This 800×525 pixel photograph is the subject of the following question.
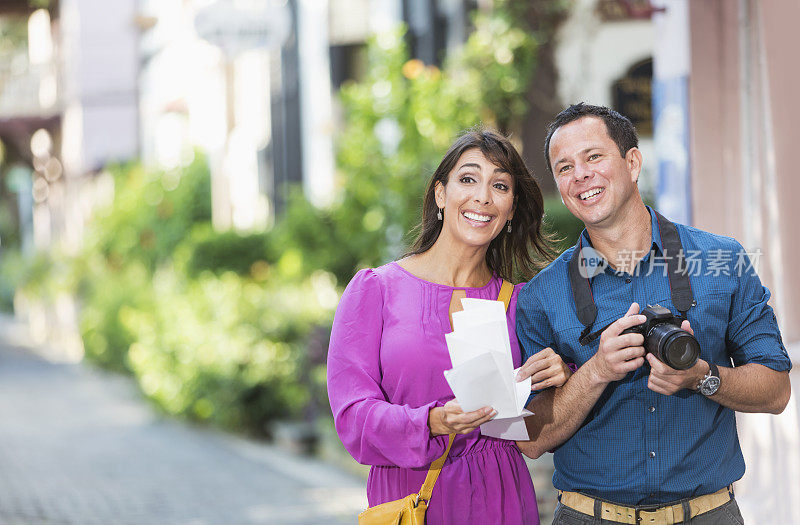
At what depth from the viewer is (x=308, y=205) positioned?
11547mm

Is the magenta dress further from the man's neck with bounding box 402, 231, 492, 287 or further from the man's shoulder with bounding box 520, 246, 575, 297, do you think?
the man's shoulder with bounding box 520, 246, 575, 297

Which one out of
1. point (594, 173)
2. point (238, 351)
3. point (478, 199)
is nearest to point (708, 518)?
point (594, 173)

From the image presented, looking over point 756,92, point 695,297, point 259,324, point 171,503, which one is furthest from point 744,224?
point 259,324

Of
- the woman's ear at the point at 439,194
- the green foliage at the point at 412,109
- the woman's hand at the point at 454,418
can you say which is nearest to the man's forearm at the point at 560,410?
the woman's hand at the point at 454,418

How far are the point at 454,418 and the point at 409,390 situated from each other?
12.4 inches

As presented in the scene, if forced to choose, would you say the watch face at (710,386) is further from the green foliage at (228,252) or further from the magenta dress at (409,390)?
the green foliage at (228,252)

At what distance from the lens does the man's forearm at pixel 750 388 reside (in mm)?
2531

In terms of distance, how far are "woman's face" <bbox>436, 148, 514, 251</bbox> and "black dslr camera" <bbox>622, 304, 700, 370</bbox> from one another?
68cm

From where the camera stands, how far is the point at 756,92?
17.4 ft

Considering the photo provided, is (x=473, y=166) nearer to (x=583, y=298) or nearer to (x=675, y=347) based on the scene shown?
(x=583, y=298)

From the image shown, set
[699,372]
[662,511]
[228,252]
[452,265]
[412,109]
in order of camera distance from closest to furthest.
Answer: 1. [699,372]
2. [662,511]
3. [452,265]
4. [412,109]
5. [228,252]

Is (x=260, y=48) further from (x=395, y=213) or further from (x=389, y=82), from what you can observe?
(x=395, y=213)

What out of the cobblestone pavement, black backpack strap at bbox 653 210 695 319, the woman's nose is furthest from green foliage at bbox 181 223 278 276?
black backpack strap at bbox 653 210 695 319

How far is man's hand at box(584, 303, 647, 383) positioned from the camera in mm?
2432
